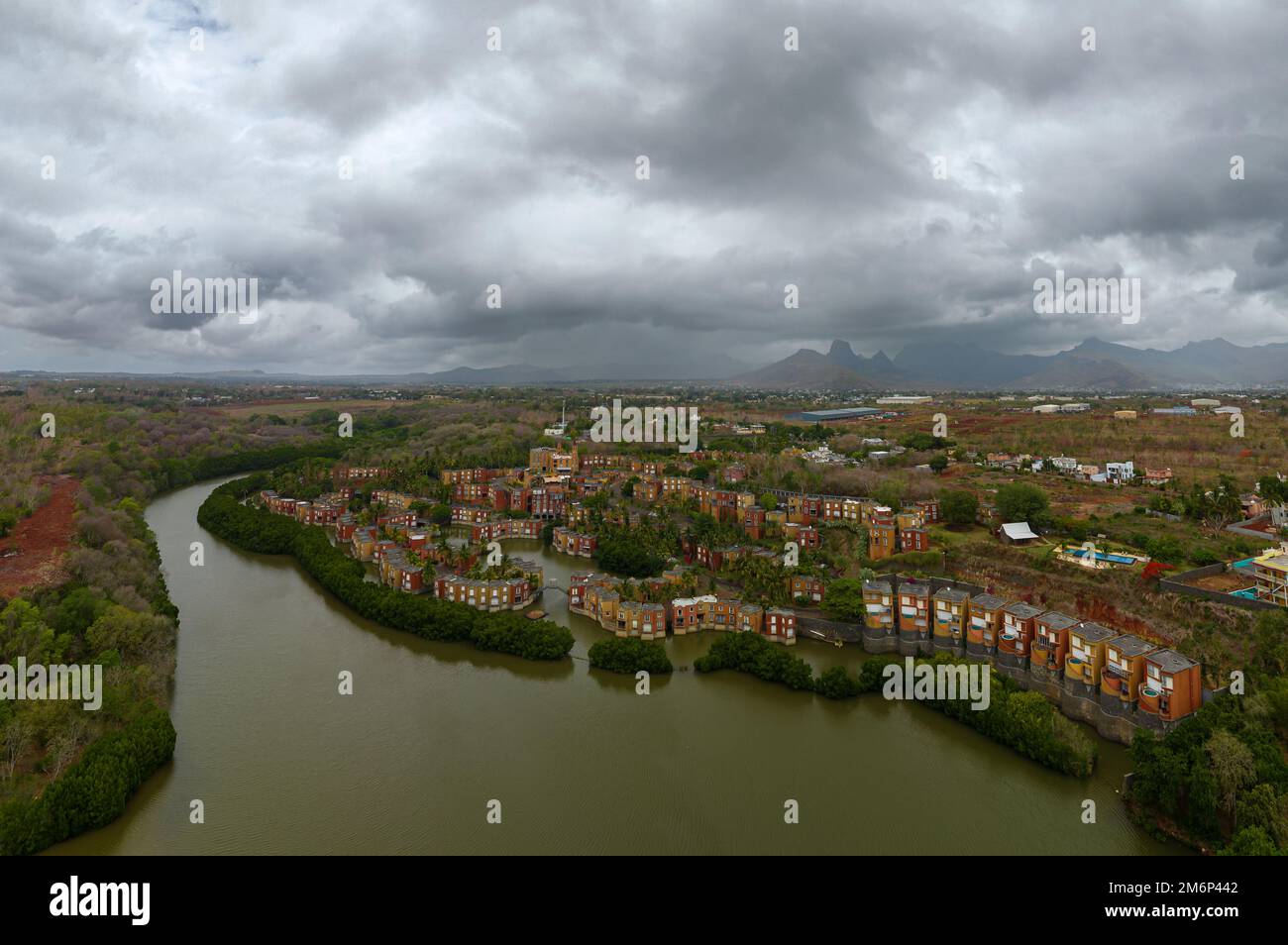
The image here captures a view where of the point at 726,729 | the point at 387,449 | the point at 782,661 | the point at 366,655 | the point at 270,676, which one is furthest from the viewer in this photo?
the point at 387,449

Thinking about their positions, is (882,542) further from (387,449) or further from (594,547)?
(387,449)

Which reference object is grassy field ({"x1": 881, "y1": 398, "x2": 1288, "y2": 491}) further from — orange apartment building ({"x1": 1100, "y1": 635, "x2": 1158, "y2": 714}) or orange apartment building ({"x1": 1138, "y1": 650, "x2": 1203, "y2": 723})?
orange apartment building ({"x1": 1100, "y1": 635, "x2": 1158, "y2": 714})

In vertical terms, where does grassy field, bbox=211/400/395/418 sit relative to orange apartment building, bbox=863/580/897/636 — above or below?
above

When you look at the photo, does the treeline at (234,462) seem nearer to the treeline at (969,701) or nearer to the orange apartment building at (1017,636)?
the treeline at (969,701)

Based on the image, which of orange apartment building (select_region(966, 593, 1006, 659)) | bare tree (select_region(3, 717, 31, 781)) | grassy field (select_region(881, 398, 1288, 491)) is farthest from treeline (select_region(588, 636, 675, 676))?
grassy field (select_region(881, 398, 1288, 491))

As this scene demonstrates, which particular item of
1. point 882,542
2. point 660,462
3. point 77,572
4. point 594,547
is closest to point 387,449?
point 660,462

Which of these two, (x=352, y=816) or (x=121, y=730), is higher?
(x=121, y=730)

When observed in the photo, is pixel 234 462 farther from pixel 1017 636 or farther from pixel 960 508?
pixel 1017 636

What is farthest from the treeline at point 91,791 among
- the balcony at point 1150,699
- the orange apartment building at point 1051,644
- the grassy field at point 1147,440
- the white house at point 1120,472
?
the grassy field at point 1147,440
